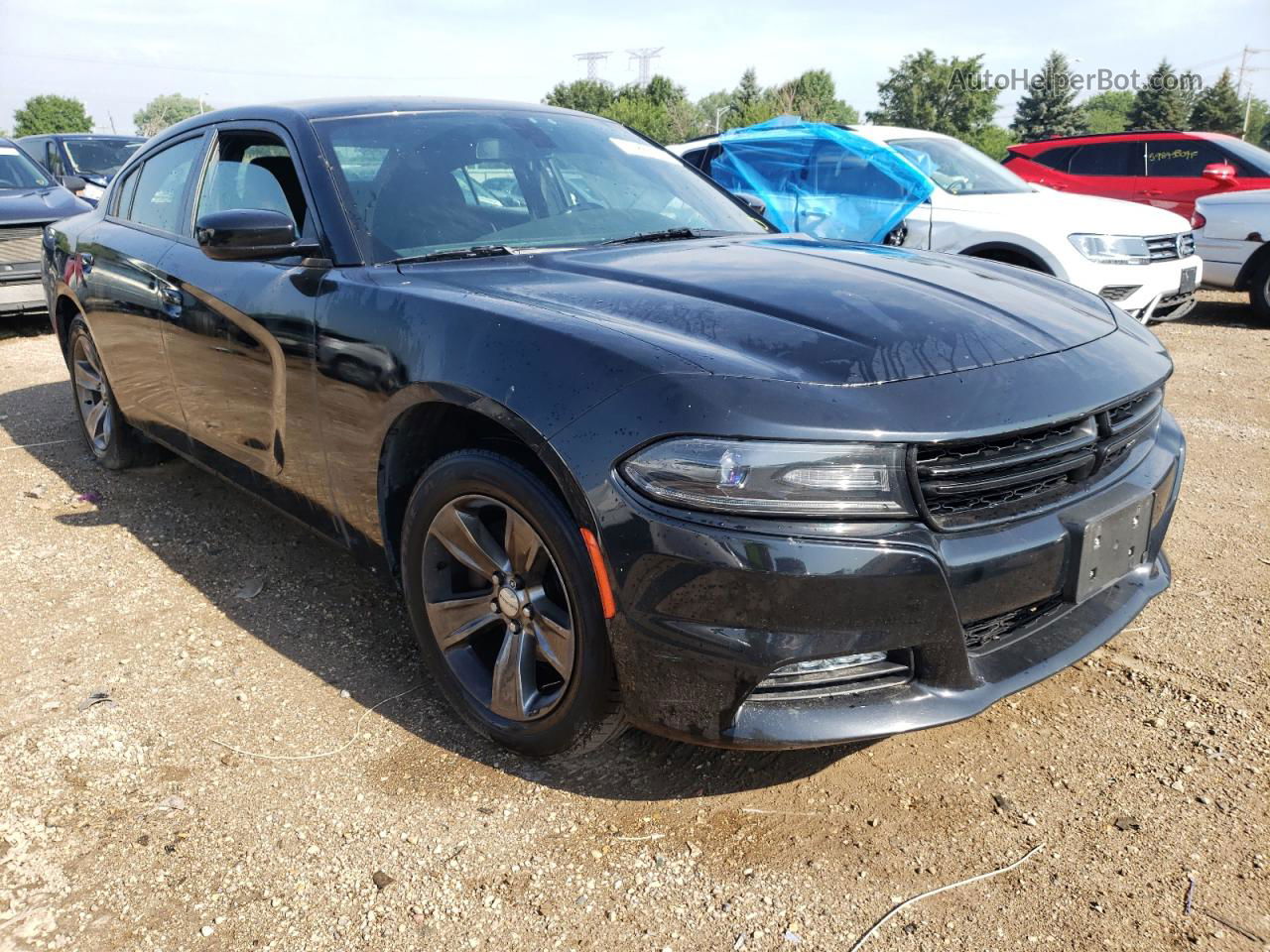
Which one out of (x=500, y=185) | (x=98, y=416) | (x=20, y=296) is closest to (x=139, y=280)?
(x=98, y=416)

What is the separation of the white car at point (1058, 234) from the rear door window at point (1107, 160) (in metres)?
3.46

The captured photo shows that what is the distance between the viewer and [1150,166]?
10.8 metres

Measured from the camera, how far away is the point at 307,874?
2.15 m

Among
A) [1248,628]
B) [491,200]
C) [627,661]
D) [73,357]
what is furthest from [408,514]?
[73,357]

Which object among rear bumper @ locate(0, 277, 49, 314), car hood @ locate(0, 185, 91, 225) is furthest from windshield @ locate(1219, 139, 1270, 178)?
rear bumper @ locate(0, 277, 49, 314)

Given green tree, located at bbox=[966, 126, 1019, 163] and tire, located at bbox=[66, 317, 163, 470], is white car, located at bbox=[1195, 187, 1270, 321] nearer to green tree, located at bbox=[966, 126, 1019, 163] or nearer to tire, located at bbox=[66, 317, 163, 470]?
tire, located at bbox=[66, 317, 163, 470]

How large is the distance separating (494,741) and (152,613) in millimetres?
1557

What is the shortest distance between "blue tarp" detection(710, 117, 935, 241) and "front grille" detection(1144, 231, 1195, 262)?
162 cm

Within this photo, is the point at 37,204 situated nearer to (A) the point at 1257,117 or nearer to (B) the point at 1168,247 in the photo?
(B) the point at 1168,247

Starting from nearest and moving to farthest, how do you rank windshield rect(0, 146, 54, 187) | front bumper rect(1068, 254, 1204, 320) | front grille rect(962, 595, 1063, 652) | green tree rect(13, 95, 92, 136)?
1. front grille rect(962, 595, 1063, 652)
2. front bumper rect(1068, 254, 1204, 320)
3. windshield rect(0, 146, 54, 187)
4. green tree rect(13, 95, 92, 136)

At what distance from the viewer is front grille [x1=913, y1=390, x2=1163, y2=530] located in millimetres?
1967

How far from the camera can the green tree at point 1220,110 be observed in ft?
206

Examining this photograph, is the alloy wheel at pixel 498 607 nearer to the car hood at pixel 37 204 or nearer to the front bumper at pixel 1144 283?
the front bumper at pixel 1144 283

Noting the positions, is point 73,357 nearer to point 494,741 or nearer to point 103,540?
point 103,540
